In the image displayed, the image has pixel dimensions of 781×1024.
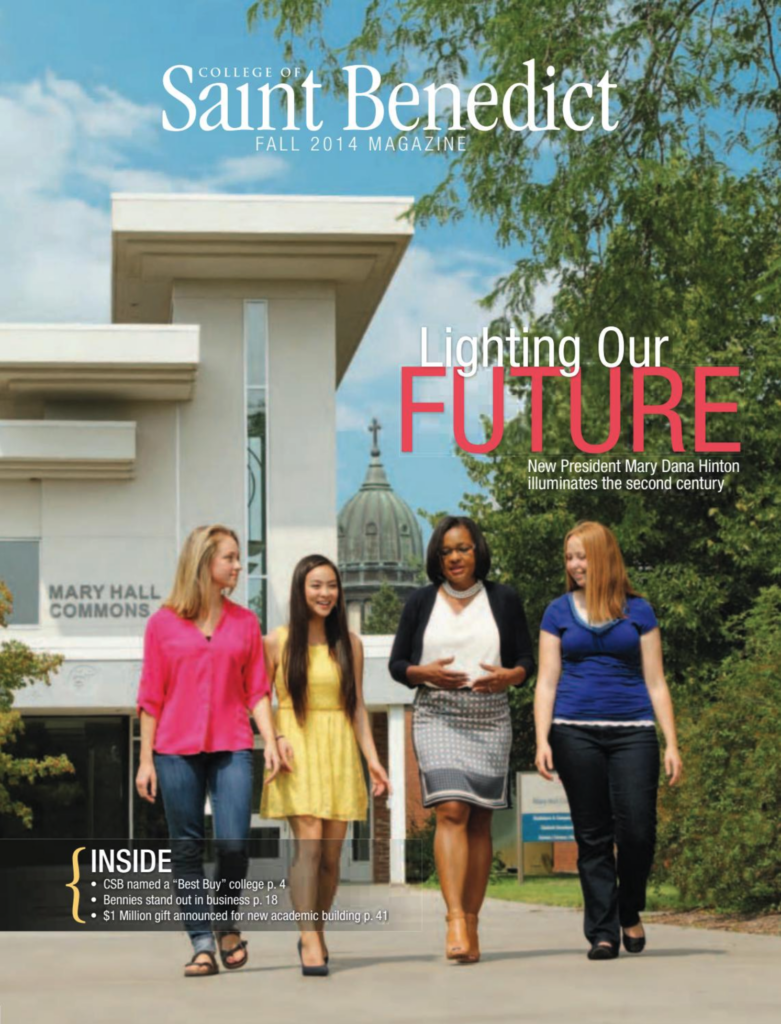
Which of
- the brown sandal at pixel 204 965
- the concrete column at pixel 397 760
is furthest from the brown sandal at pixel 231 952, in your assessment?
the concrete column at pixel 397 760

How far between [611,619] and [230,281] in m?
25.7

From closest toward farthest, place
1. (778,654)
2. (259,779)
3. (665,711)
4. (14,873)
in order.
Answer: (665,711) → (14,873) → (778,654) → (259,779)

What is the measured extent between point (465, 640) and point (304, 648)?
28.6 inches

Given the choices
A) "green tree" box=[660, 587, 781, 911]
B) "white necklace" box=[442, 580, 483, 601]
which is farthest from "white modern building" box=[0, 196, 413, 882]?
"white necklace" box=[442, 580, 483, 601]

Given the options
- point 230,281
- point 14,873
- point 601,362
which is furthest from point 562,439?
point 14,873

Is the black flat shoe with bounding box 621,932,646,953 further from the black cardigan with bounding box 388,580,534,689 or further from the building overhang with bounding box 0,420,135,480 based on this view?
the building overhang with bounding box 0,420,135,480

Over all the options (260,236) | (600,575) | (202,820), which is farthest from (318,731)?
(260,236)

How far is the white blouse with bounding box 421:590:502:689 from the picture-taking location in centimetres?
784

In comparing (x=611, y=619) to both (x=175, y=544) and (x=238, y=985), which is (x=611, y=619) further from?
(x=175, y=544)

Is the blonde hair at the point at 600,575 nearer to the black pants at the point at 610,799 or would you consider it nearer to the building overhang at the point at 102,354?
the black pants at the point at 610,799

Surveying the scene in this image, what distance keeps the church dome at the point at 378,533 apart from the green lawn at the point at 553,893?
121829 mm

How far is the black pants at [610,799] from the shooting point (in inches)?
302

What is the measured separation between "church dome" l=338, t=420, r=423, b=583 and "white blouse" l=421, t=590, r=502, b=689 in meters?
140

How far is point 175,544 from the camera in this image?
106 ft
